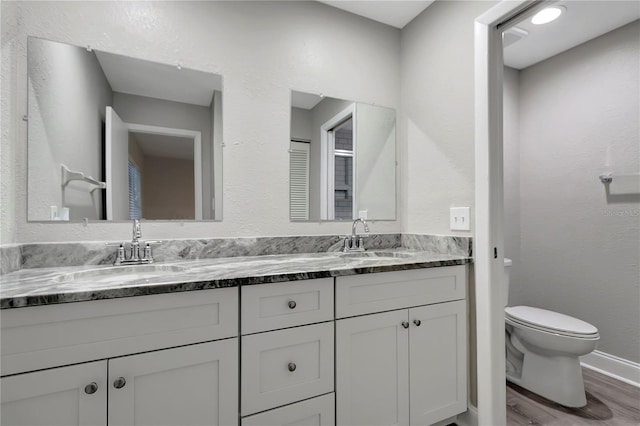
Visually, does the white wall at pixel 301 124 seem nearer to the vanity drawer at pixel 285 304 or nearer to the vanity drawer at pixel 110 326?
the vanity drawer at pixel 285 304

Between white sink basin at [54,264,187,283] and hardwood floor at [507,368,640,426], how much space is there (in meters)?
1.88

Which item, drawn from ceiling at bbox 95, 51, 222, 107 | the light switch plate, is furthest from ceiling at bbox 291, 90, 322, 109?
the light switch plate

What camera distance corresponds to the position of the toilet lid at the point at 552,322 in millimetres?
1786

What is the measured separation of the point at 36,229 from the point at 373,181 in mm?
1699

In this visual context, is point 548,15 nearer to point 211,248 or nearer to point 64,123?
point 211,248

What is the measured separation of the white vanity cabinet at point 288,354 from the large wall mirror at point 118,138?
2.21ft

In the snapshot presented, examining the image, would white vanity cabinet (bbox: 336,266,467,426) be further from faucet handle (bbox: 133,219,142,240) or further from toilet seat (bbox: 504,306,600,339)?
faucet handle (bbox: 133,219,142,240)

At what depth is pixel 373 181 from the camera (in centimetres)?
204

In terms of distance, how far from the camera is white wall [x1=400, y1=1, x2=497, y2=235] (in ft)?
5.37

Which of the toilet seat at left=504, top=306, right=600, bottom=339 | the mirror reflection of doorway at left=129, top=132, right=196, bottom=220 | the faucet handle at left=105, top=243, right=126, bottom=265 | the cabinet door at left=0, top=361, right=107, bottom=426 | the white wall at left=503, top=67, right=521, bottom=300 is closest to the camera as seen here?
the cabinet door at left=0, top=361, right=107, bottom=426

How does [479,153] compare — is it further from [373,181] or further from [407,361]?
[407,361]

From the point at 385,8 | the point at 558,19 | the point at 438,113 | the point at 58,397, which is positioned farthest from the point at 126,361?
the point at 558,19

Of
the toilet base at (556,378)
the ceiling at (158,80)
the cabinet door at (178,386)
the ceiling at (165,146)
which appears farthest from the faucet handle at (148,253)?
the toilet base at (556,378)

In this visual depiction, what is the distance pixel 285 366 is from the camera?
113cm
